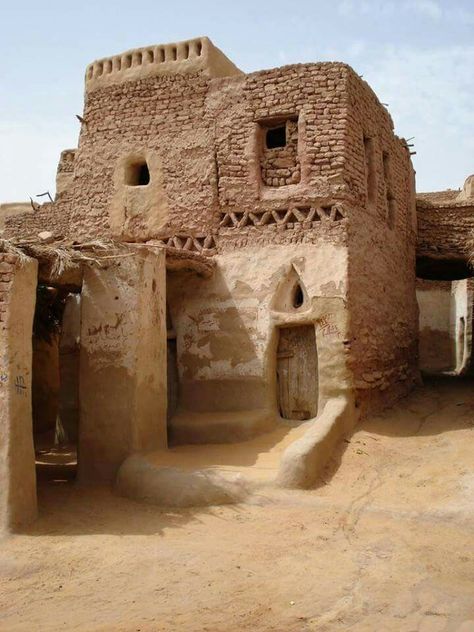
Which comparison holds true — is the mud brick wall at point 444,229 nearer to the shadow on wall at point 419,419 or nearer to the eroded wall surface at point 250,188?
the eroded wall surface at point 250,188

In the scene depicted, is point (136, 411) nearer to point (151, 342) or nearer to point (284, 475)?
point (151, 342)

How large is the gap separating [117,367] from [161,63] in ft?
20.6

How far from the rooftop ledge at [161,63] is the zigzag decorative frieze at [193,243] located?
→ 9.93ft

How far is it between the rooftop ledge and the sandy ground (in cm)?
742

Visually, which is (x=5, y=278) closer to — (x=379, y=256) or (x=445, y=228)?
(x=379, y=256)

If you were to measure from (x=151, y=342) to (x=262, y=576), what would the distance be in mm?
4227

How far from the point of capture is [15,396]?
7.44 metres

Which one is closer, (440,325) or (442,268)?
(442,268)

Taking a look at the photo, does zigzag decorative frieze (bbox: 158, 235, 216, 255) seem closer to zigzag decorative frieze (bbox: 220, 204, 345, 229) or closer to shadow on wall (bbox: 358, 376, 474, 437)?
zigzag decorative frieze (bbox: 220, 204, 345, 229)

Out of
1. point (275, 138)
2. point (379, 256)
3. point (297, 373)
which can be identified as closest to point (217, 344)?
point (297, 373)

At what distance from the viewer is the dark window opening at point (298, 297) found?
11.1m

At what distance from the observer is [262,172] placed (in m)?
11.5

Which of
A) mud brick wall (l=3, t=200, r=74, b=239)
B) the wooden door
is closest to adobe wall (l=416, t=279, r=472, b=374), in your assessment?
the wooden door

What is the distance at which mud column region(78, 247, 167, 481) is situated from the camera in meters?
9.11
